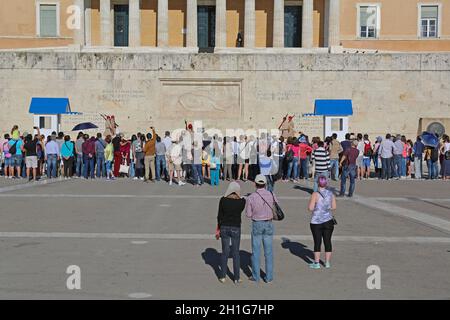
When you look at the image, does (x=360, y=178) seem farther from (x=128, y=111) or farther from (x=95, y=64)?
(x=95, y=64)

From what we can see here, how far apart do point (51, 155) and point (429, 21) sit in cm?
3574

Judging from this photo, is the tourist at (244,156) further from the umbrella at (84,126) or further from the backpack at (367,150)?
the umbrella at (84,126)

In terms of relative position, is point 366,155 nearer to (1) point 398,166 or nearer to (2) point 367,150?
(2) point 367,150

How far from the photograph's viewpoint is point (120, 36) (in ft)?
168

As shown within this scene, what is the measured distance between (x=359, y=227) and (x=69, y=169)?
13590 mm

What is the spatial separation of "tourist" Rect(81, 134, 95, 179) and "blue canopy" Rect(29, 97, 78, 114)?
420cm

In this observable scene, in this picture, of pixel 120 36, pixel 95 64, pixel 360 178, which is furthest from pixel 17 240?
pixel 120 36

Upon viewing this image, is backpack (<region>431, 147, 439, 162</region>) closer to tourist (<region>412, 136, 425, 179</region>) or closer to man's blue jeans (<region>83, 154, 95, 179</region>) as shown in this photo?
tourist (<region>412, 136, 425, 179</region>)

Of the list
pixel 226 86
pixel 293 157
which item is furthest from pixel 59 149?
pixel 226 86

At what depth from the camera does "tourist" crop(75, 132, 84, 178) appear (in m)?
23.9

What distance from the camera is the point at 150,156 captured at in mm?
23094

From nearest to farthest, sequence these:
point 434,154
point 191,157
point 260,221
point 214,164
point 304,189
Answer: point 260,221 → point 304,189 → point 214,164 → point 191,157 → point 434,154

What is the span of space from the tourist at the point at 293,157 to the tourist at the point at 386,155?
10.8 ft

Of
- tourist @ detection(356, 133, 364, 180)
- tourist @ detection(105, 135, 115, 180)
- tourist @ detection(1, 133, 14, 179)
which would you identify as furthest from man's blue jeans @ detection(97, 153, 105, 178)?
tourist @ detection(356, 133, 364, 180)
